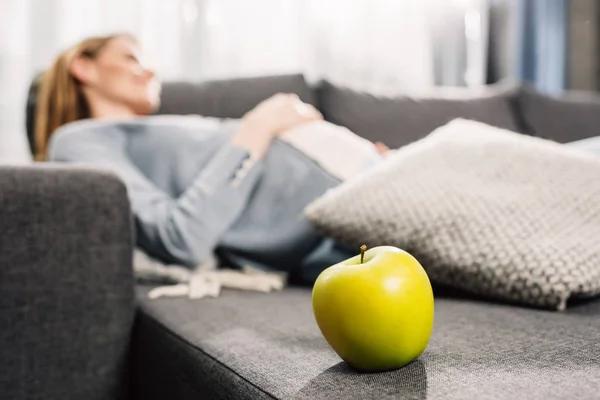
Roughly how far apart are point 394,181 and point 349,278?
1.57 ft

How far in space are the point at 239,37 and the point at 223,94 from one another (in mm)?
698

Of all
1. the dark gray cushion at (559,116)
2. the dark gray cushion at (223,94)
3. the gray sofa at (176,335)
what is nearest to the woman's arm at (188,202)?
the gray sofa at (176,335)

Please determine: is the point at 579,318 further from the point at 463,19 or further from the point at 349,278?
the point at 463,19

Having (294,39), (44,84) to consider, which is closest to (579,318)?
(44,84)

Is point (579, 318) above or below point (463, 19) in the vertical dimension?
below

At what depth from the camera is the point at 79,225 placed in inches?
35.5

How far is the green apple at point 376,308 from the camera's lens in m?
0.55

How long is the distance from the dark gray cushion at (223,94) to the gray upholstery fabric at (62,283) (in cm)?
71

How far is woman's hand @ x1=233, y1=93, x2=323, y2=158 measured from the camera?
127 cm

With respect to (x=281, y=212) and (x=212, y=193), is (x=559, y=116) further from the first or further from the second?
(x=212, y=193)

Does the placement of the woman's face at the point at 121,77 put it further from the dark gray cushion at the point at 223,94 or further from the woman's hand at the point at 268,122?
the woman's hand at the point at 268,122

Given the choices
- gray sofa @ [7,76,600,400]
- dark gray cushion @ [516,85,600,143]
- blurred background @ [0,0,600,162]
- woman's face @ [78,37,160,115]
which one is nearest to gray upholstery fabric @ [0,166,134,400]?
gray sofa @ [7,76,600,400]

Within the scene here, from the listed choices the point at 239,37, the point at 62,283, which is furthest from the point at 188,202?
the point at 239,37

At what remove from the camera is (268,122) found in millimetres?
1297
